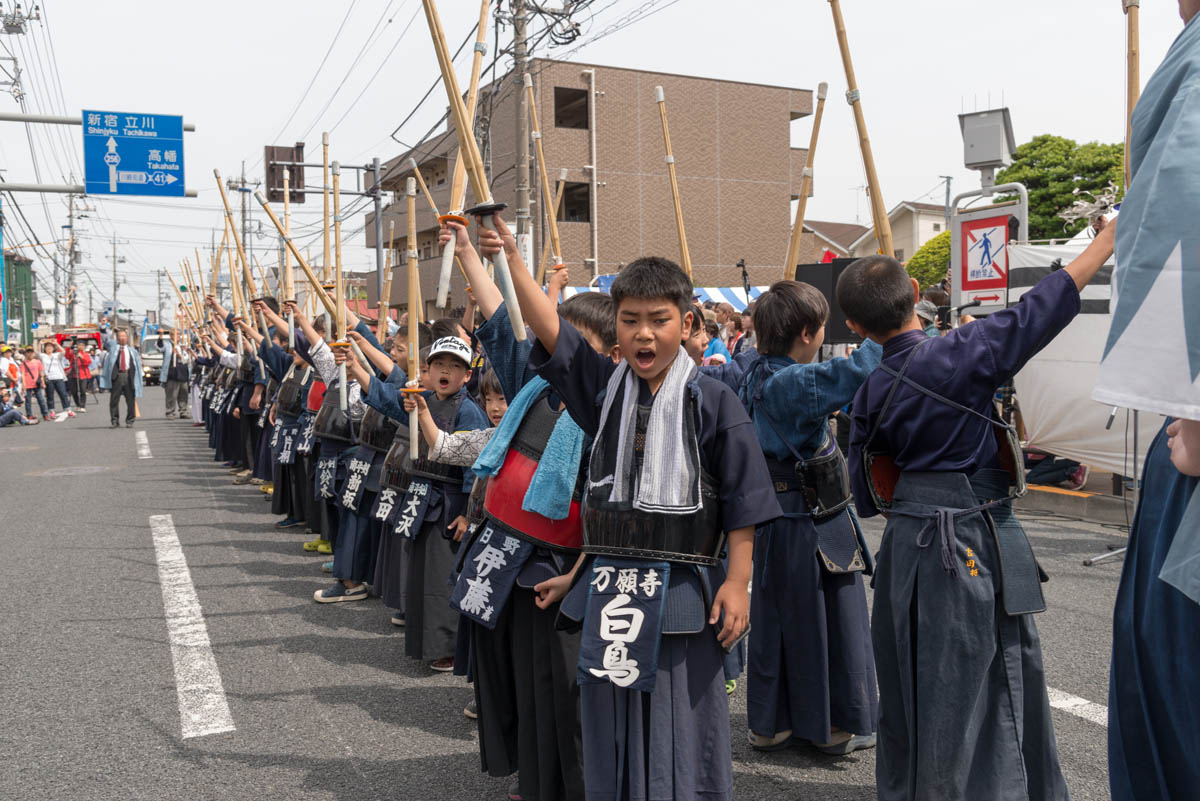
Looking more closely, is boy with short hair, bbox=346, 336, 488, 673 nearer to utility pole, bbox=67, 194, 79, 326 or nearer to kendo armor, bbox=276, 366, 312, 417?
kendo armor, bbox=276, 366, 312, 417

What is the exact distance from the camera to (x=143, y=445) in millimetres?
A: 16922

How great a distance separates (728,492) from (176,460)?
13.8 m

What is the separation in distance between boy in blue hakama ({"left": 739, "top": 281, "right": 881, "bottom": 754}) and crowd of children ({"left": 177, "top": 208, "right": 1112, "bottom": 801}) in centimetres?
1

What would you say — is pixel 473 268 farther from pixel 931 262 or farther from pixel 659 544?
pixel 931 262

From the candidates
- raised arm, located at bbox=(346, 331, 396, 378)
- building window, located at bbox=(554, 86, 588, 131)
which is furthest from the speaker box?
building window, located at bbox=(554, 86, 588, 131)

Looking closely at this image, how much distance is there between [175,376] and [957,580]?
23969mm

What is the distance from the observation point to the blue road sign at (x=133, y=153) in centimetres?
1720

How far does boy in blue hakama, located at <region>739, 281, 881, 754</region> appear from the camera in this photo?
3.79 metres

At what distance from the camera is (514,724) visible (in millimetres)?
3461

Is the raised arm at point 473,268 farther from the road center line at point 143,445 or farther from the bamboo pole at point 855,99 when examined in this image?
the road center line at point 143,445

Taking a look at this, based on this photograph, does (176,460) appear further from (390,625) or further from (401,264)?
(401,264)

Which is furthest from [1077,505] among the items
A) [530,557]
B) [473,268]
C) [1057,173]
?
[1057,173]

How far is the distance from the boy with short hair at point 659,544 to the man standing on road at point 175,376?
2231 centimetres

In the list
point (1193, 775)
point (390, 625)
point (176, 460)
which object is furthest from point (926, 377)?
point (176, 460)
